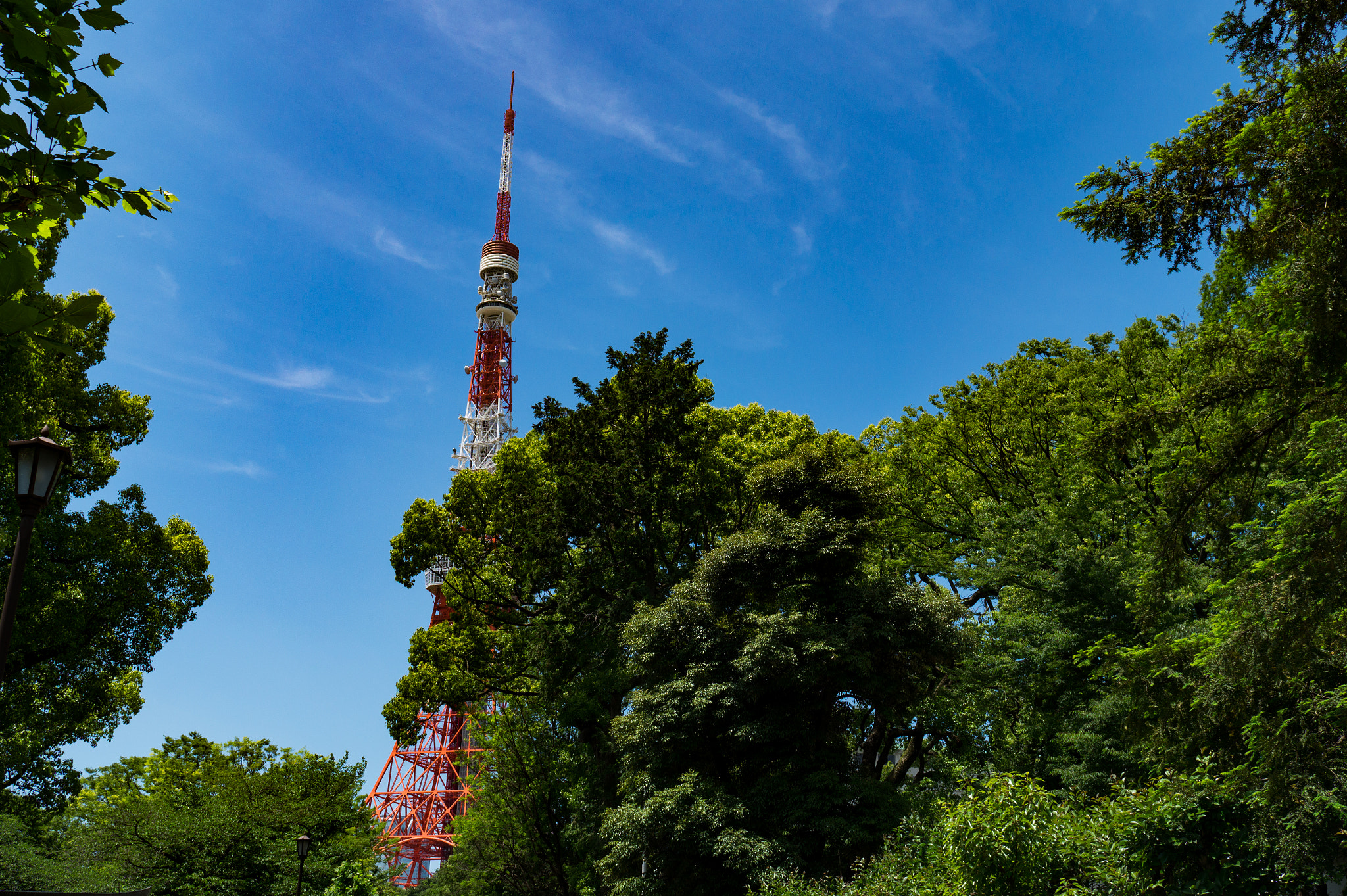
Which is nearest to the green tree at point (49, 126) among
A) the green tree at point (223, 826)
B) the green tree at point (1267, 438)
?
the green tree at point (1267, 438)

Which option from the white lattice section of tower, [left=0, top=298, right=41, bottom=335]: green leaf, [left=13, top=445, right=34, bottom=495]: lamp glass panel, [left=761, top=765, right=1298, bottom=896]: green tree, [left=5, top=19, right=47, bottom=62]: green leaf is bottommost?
[left=761, top=765, right=1298, bottom=896]: green tree

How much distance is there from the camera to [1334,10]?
9.15 meters

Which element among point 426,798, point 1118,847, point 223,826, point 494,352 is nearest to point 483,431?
point 494,352

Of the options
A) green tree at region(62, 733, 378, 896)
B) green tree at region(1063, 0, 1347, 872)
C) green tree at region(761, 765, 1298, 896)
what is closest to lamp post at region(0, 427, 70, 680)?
green tree at region(761, 765, 1298, 896)

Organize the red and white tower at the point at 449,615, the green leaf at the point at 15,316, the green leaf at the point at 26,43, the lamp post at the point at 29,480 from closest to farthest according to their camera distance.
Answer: the green leaf at the point at 15,316
the green leaf at the point at 26,43
the lamp post at the point at 29,480
the red and white tower at the point at 449,615

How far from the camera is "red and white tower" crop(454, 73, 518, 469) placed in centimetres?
5531

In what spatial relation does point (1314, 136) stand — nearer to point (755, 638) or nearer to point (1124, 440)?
point (1124, 440)

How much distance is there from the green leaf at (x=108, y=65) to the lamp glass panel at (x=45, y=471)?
10.8 ft

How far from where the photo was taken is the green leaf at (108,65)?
177 inches

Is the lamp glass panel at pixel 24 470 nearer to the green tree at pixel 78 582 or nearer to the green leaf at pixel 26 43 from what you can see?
the green leaf at pixel 26 43

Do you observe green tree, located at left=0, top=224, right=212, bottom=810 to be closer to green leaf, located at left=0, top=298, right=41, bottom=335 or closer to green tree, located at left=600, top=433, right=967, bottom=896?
green tree, located at left=600, top=433, right=967, bottom=896

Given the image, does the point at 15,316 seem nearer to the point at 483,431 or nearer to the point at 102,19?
the point at 102,19

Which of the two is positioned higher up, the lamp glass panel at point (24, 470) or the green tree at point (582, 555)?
the green tree at point (582, 555)

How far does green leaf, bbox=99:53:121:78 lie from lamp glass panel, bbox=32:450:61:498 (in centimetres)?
330
